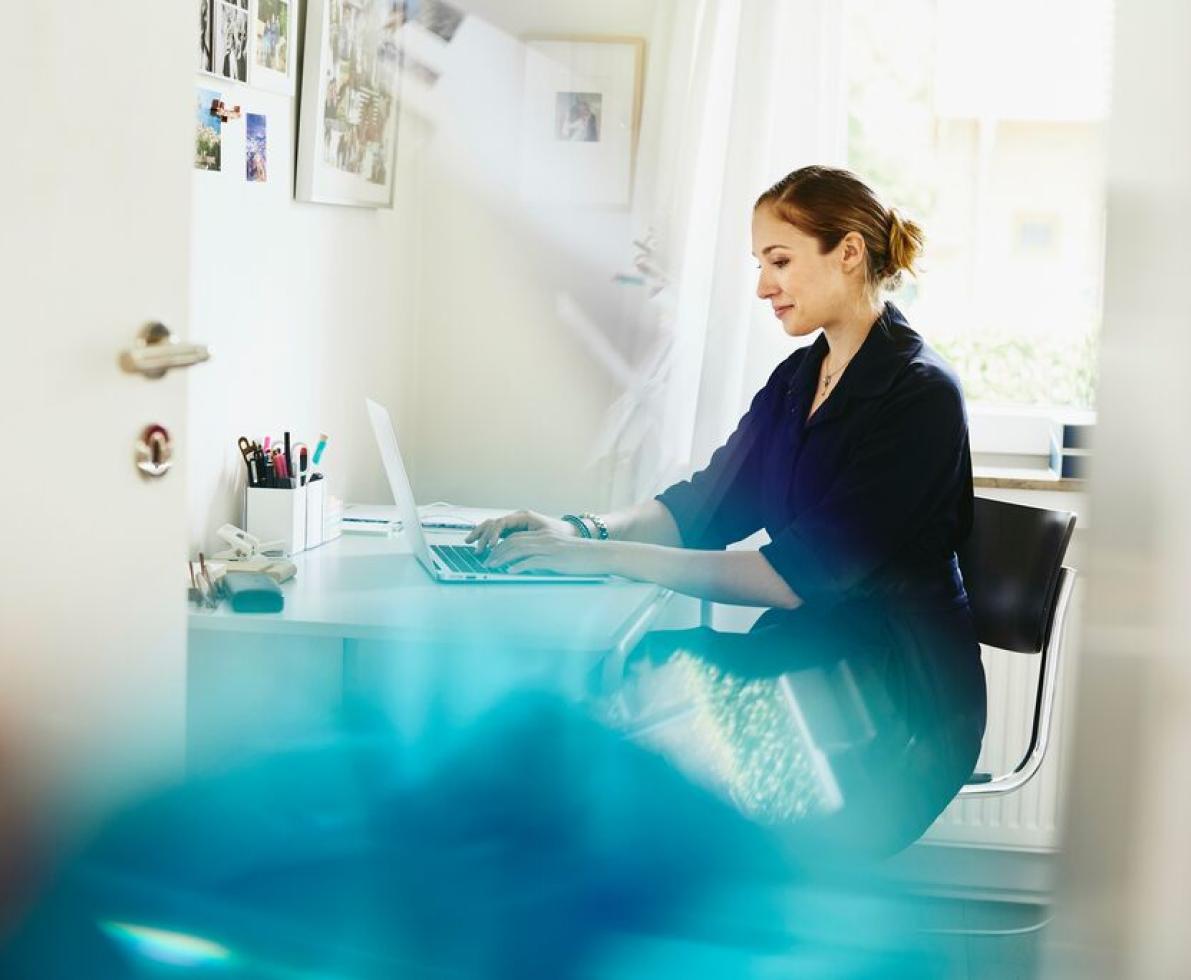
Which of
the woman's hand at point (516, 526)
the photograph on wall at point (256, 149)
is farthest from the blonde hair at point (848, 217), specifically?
the photograph on wall at point (256, 149)

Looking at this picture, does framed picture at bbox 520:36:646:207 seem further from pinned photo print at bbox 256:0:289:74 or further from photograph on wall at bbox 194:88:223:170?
photograph on wall at bbox 194:88:223:170

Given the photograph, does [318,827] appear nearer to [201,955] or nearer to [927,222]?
[201,955]

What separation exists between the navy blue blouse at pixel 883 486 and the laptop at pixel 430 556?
0.24 metres

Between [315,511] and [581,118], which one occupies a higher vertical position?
[581,118]

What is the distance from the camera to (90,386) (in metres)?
0.97

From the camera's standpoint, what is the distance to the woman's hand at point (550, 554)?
1424mm

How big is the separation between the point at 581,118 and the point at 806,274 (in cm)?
86

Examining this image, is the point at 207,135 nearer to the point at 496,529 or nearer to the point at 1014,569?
the point at 496,529

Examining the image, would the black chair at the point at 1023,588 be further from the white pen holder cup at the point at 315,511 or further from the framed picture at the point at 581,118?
the framed picture at the point at 581,118

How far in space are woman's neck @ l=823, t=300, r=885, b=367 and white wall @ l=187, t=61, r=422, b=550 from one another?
66cm

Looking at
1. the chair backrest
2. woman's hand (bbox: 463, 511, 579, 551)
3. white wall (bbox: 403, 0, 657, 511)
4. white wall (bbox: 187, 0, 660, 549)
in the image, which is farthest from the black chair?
white wall (bbox: 403, 0, 657, 511)

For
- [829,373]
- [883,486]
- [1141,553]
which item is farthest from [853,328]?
[1141,553]

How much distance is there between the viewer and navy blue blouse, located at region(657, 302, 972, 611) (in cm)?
140

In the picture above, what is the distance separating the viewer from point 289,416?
72.2 inches
